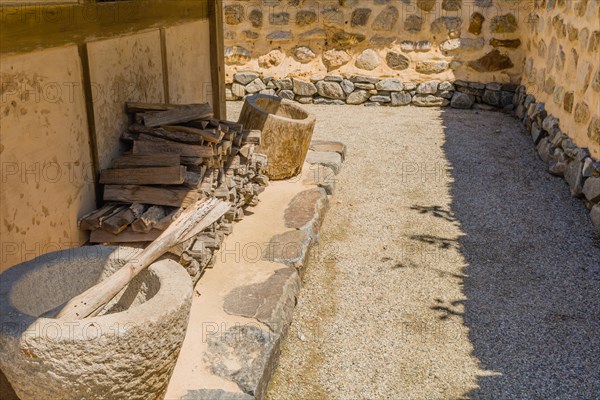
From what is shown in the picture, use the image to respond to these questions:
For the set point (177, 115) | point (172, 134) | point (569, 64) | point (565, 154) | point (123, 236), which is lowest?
point (565, 154)

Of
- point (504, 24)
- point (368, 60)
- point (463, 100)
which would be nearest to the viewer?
point (504, 24)

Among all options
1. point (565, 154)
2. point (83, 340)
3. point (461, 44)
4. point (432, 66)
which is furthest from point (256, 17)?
point (83, 340)

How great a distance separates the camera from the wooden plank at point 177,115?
4.19 m

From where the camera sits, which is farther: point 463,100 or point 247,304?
point 463,100

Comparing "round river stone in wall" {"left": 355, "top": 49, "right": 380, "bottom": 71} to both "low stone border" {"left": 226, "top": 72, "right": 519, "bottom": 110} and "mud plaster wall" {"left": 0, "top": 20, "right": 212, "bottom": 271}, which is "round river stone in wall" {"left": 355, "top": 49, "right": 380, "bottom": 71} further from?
"mud plaster wall" {"left": 0, "top": 20, "right": 212, "bottom": 271}

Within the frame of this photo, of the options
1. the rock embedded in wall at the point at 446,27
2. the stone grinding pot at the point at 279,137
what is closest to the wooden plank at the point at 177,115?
the stone grinding pot at the point at 279,137

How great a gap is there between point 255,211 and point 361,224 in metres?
1.03

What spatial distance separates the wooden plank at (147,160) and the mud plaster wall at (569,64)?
389 cm

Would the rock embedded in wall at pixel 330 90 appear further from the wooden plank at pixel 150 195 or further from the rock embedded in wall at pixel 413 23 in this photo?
the wooden plank at pixel 150 195

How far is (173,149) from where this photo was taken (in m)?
4.14

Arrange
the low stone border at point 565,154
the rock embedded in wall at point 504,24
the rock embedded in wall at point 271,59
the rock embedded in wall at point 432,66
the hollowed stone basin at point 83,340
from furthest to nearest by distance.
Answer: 1. the rock embedded in wall at point 271,59
2. the rock embedded in wall at point 432,66
3. the rock embedded in wall at point 504,24
4. the low stone border at point 565,154
5. the hollowed stone basin at point 83,340

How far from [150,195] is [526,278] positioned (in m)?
2.74

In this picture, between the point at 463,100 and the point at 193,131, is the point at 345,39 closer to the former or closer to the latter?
the point at 463,100

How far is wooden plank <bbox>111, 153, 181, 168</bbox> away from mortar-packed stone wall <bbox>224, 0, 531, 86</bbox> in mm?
6415
